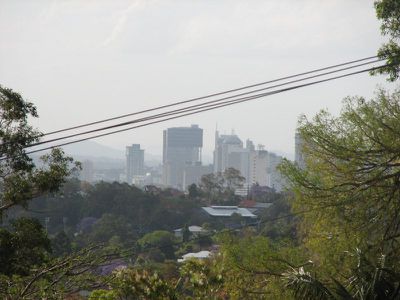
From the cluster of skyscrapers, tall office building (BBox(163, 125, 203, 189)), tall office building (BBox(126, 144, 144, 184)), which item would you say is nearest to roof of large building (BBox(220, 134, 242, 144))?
the cluster of skyscrapers

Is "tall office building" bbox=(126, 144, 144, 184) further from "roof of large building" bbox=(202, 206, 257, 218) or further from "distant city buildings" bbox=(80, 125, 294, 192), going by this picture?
"roof of large building" bbox=(202, 206, 257, 218)

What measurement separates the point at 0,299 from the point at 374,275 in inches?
140

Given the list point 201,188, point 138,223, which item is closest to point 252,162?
point 201,188

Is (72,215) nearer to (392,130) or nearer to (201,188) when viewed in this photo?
(201,188)

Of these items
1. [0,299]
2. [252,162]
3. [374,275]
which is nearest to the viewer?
[374,275]

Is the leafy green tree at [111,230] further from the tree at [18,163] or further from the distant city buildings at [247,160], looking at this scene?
the distant city buildings at [247,160]

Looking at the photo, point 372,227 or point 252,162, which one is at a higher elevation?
point 252,162

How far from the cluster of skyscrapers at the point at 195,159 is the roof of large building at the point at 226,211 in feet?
281

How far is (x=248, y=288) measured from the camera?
11703 millimetres

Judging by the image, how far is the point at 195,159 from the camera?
181375 millimetres

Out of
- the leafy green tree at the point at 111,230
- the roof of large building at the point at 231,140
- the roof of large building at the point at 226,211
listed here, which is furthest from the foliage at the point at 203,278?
the roof of large building at the point at 231,140

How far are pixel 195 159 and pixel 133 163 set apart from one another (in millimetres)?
14239

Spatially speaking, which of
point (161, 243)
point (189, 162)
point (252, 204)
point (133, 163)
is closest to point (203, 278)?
point (161, 243)

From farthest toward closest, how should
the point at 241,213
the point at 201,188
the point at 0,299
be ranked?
the point at 201,188 < the point at 241,213 < the point at 0,299
